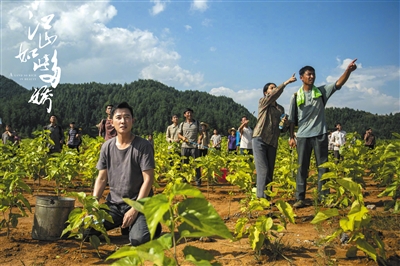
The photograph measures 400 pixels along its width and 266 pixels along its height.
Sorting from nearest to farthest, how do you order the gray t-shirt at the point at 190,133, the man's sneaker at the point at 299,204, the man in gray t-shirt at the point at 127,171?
the man in gray t-shirt at the point at 127,171 < the man's sneaker at the point at 299,204 < the gray t-shirt at the point at 190,133

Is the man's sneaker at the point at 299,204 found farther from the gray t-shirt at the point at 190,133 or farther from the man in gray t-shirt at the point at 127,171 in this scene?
the gray t-shirt at the point at 190,133

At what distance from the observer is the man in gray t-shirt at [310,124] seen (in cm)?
438

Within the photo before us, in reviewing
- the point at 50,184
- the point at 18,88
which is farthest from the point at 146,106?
the point at 50,184

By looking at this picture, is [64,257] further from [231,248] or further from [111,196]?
[231,248]

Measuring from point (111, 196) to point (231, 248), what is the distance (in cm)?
119

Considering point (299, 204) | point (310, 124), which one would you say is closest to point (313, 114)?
point (310, 124)

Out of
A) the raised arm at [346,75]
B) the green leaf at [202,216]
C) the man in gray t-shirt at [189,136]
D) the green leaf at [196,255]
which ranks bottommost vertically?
the green leaf at [196,255]

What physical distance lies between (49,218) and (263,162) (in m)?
2.39

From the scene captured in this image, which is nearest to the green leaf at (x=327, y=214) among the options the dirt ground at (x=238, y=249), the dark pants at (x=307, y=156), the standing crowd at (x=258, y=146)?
the dirt ground at (x=238, y=249)

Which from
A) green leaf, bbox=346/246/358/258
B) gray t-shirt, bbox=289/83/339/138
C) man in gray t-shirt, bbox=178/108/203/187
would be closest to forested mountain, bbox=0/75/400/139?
man in gray t-shirt, bbox=178/108/203/187

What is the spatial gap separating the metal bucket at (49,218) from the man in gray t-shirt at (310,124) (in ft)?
8.93

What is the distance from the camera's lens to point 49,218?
11.4ft

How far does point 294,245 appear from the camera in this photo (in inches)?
122

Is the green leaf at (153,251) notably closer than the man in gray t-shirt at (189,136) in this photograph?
Yes
